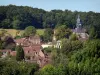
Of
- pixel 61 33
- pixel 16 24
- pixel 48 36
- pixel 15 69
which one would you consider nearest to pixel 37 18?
pixel 16 24

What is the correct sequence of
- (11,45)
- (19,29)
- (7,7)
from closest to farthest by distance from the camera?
1. (11,45)
2. (19,29)
3. (7,7)

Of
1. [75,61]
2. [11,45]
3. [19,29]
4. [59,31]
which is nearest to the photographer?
[75,61]

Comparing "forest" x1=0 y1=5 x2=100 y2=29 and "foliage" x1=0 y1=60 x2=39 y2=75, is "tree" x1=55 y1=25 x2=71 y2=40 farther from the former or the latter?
"foliage" x1=0 y1=60 x2=39 y2=75

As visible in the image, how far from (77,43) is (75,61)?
9.90 metres

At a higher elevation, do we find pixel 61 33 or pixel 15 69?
pixel 15 69

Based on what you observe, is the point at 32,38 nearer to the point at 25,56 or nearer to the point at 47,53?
the point at 47,53

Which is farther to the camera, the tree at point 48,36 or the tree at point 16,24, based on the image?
the tree at point 16,24

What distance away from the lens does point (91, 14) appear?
8656 centimetres

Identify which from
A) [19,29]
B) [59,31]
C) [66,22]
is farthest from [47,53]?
[66,22]

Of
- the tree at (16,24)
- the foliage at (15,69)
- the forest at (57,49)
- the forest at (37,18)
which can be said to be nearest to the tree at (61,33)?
the forest at (57,49)

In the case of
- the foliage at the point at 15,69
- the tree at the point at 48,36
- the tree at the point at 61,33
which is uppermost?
the foliage at the point at 15,69

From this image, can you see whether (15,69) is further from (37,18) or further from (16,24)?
(37,18)

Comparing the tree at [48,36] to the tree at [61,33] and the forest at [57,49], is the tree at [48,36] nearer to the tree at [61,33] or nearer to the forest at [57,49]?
the forest at [57,49]

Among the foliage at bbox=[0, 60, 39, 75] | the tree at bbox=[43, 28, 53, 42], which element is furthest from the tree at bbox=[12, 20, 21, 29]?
the foliage at bbox=[0, 60, 39, 75]
